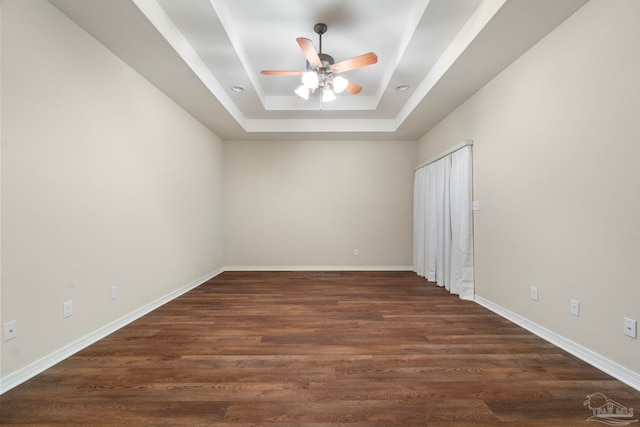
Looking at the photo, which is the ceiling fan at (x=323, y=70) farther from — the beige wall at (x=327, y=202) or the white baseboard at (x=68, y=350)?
the white baseboard at (x=68, y=350)

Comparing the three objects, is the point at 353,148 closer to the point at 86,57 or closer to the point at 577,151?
the point at 577,151

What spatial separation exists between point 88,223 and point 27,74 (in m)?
1.11

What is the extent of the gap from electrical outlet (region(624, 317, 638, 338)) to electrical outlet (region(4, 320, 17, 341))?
3879 millimetres

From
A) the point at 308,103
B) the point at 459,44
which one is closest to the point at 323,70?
the point at 459,44

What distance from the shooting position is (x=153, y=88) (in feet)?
9.80

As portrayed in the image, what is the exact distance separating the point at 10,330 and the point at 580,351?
3.90 meters

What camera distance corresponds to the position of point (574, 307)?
198 cm

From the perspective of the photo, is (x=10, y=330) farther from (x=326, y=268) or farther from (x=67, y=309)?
(x=326, y=268)

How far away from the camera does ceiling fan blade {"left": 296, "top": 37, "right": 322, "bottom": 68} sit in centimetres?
215

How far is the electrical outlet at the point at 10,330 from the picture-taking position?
5.13ft

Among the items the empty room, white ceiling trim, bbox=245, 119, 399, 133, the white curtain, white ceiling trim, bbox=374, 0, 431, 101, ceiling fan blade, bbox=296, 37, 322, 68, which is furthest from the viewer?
white ceiling trim, bbox=245, 119, 399, 133

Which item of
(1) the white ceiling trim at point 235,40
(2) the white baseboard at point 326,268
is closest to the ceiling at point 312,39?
(1) the white ceiling trim at point 235,40

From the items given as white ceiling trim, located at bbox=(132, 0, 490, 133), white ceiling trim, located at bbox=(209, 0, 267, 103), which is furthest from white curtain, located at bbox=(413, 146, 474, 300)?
white ceiling trim, located at bbox=(209, 0, 267, 103)

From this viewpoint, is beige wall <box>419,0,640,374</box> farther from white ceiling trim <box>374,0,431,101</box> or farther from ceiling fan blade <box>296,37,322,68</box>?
ceiling fan blade <box>296,37,322,68</box>
